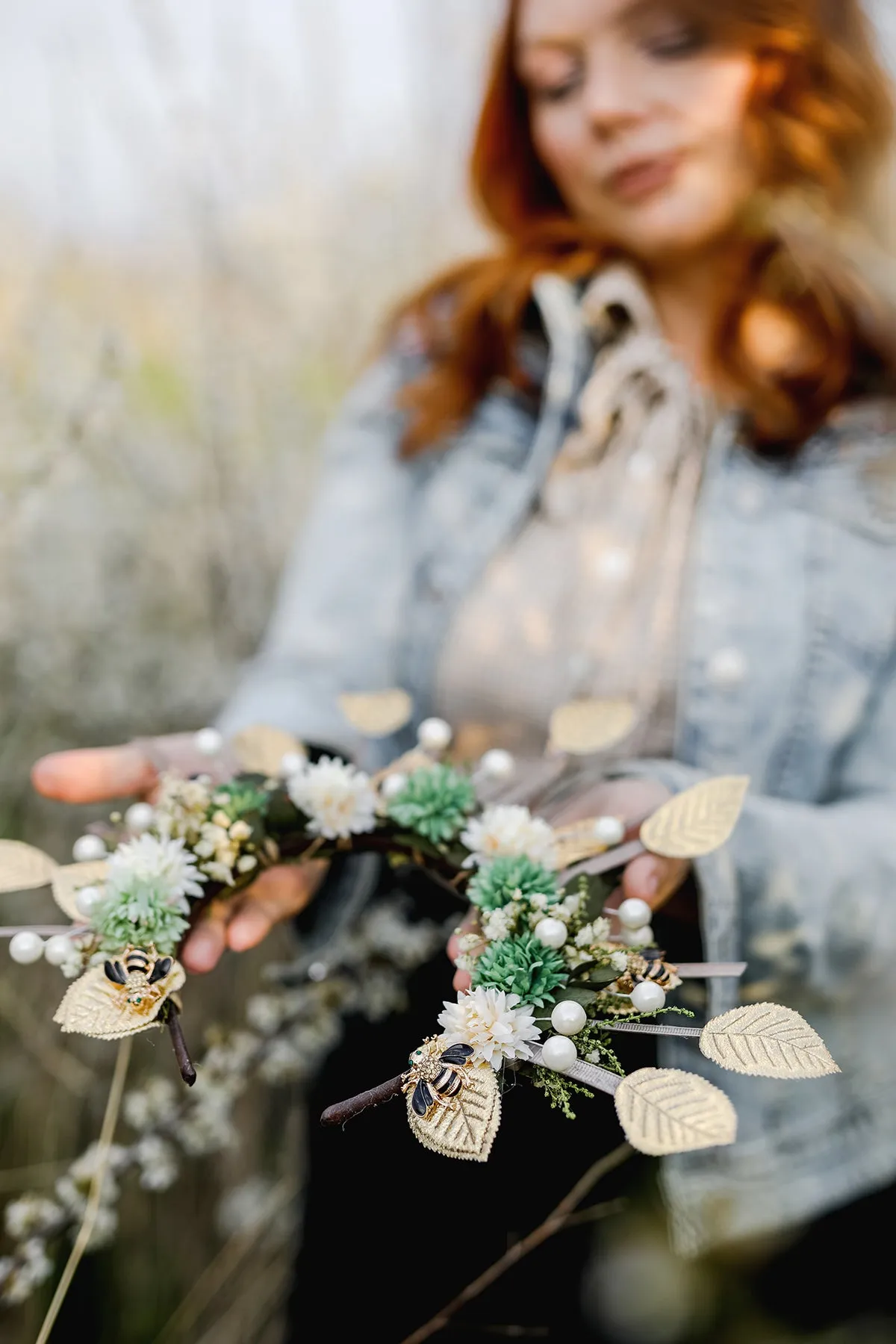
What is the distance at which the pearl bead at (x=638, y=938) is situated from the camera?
0.43 meters

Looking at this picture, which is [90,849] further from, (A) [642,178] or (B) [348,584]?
(A) [642,178]

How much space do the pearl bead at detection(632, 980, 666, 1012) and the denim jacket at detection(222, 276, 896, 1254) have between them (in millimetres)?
189

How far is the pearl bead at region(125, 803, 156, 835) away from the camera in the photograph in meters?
0.50

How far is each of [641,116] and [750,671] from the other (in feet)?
1.52

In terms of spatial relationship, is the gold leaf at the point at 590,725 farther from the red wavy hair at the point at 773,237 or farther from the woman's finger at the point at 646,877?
the red wavy hair at the point at 773,237

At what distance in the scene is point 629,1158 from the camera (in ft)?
2.15

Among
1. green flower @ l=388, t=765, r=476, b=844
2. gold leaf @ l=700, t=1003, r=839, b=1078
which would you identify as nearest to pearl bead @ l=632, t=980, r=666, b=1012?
gold leaf @ l=700, t=1003, r=839, b=1078

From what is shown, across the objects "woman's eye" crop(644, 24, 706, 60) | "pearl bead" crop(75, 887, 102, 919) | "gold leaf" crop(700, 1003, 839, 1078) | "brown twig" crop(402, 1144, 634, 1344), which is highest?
"woman's eye" crop(644, 24, 706, 60)

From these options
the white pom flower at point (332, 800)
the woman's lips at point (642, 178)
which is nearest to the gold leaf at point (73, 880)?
the white pom flower at point (332, 800)

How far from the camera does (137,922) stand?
428mm

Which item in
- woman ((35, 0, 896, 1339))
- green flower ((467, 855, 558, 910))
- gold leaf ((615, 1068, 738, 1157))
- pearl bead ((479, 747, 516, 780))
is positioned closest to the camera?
gold leaf ((615, 1068, 738, 1157))

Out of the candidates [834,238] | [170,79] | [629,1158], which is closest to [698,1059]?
[629,1158]

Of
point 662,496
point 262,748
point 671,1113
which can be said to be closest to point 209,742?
point 262,748

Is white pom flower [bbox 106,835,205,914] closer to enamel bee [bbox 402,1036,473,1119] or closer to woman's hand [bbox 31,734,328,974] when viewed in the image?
woman's hand [bbox 31,734,328,974]
